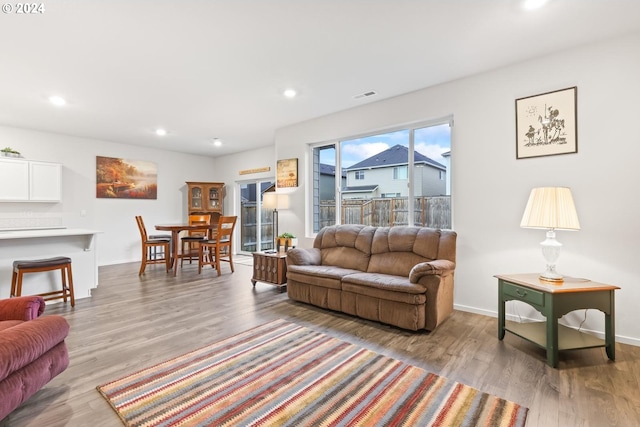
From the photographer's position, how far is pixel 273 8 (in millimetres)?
2174

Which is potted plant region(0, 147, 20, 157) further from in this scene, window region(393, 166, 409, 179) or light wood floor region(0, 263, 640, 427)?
window region(393, 166, 409, 179)

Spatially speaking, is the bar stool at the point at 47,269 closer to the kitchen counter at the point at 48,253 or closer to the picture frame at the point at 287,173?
the kitchen counter at the point at 48,253

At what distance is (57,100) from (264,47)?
3252 millimetres

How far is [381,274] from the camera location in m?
3.31

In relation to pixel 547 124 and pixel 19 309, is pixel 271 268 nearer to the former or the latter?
pixel 19 309

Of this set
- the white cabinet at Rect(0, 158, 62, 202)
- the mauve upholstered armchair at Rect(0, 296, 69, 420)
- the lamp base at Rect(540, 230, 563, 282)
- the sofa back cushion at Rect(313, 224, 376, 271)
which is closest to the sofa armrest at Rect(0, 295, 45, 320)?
the mauve upholstered armchair at Rect(0, 296, 69, 420)

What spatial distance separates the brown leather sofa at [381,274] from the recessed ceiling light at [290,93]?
1.86 metres

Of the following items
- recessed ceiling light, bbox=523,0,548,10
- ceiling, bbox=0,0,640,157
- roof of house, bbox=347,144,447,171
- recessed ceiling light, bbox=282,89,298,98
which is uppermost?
recessed ceiling light, bbox=282,89,298,98

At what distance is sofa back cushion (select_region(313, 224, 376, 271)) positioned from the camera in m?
3.69

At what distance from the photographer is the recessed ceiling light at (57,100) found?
12.6ft

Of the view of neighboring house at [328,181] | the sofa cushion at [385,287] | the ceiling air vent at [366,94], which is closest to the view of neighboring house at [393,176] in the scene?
the view of neighboring house at [328,181]

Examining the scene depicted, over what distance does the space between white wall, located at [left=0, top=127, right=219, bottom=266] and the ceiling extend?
4.65 feet

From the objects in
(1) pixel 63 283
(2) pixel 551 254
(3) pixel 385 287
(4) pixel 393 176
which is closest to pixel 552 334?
(2) pixel 551 254

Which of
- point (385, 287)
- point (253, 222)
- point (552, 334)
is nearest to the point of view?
point (552, 334)
